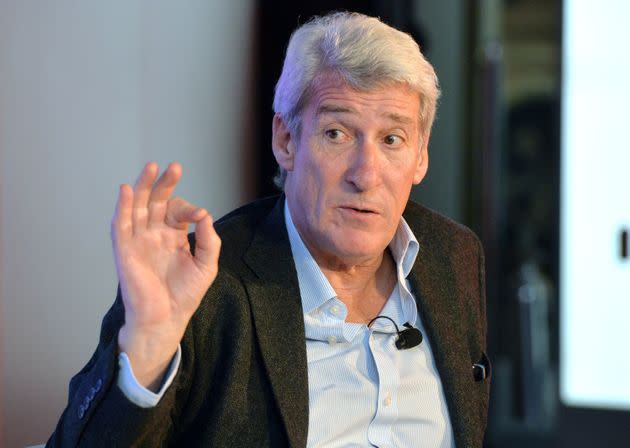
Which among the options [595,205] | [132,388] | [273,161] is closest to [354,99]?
[132,388]

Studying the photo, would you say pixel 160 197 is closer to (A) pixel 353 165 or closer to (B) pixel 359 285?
(A) pixel 353 165

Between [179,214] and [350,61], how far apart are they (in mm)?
495

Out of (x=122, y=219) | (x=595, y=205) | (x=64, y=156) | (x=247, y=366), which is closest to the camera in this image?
(x=122, y=219)

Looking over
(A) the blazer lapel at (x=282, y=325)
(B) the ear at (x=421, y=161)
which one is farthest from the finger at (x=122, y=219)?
(B) the ear at (x=421, y=161)

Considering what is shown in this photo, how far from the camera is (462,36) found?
481cm

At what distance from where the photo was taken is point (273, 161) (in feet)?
11.4

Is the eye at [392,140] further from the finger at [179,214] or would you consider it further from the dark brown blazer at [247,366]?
the finger at [179,214]

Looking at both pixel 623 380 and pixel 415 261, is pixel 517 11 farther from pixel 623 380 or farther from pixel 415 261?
pixel 415 261

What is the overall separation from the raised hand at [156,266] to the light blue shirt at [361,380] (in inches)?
14.1

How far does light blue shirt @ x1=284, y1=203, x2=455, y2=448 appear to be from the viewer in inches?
71.2

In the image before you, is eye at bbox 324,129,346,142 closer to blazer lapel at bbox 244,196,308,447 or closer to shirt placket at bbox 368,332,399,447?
blazer lapel at bbox 244,196,308,447

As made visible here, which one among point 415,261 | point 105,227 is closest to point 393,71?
point 415,261

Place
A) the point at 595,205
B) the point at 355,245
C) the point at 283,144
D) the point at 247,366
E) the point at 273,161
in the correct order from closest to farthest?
A: the point at 247,366 < the point at 355,245 < the point at 283,144 < the point at 273,161 < the point at 595,205

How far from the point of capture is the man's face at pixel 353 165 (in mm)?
1828
